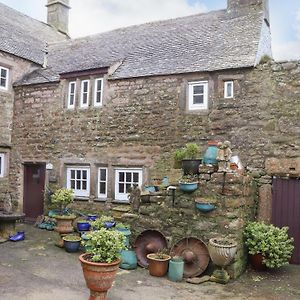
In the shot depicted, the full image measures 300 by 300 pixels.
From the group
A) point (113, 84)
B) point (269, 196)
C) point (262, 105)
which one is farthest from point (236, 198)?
point (113, 84)

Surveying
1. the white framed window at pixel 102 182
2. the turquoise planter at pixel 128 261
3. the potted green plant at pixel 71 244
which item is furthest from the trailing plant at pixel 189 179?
the white framed window at pixel 102 182

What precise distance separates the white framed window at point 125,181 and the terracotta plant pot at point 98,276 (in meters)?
6.23

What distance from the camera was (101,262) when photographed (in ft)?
20.5

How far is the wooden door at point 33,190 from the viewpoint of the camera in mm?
14469

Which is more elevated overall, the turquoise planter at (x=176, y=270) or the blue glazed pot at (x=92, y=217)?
the blue glazed pot at (x=92, y=217)

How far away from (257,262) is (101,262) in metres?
4.58

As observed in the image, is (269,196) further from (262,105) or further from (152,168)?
(152,168)

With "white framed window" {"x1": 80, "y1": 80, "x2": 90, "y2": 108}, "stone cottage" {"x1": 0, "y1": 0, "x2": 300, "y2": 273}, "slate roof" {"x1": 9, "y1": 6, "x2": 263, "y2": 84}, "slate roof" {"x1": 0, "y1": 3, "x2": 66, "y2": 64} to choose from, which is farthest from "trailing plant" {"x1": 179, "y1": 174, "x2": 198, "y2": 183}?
"slate roof" {"x1": 0, "y1": 3, "x2": 66, "y2": 64}

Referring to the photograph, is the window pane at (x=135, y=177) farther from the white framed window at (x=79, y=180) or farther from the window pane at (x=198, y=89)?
the window pane at (x=198, y=89)

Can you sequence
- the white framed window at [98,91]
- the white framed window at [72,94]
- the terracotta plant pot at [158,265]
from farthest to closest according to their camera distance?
the white framed window at [72,94] < the white framed window at [98,91] < the terracotta plant pot at [158,265]

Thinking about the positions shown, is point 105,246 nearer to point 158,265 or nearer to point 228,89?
point 158,265

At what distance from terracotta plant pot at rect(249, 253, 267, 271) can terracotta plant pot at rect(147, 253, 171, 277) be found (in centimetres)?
227

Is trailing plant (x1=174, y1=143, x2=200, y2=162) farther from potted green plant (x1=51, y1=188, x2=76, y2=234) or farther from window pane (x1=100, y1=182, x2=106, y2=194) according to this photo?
potted green plant (x1=51, y1=188, x2=76, y2=234)

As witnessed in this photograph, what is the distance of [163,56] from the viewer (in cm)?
1316
